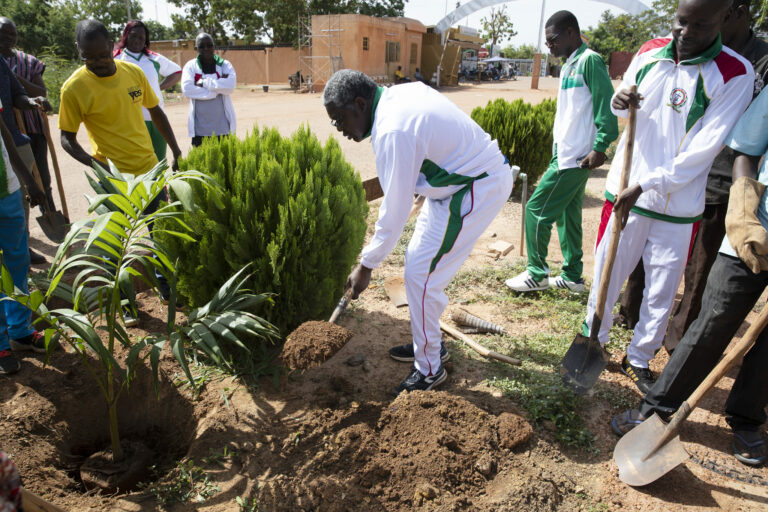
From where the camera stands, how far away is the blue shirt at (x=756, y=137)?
2.44 metres

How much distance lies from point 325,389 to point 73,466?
143 cm

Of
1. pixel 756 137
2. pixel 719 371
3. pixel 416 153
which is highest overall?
pixel 756 137

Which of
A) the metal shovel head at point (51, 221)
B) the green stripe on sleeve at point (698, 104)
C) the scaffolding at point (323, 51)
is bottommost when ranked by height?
the metal shovel head at point (51, 221)

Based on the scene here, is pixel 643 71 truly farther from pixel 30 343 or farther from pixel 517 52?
pixel 517 52


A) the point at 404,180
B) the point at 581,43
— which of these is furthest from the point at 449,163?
the point at 581,43

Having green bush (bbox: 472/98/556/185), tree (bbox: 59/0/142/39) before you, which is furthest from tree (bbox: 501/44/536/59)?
green bush (bbox: 472/98/556/185)

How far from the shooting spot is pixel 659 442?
2.42 meters

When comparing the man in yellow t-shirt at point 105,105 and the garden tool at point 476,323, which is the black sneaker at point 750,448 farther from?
the man in yellow t-shirt at point 105,105

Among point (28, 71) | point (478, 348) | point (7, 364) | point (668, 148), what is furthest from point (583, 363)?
point (28, 71)

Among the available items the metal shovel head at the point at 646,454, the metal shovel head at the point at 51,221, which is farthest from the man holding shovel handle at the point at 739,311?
the metal shovel head at the point at 51,221

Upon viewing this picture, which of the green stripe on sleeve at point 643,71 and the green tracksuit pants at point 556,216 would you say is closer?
the green stripe on sleeve at point 643,71

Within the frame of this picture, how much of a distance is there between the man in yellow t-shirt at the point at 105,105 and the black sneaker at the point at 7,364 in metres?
1.35

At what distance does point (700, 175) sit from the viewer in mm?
2816

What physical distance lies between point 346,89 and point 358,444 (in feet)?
5.96
